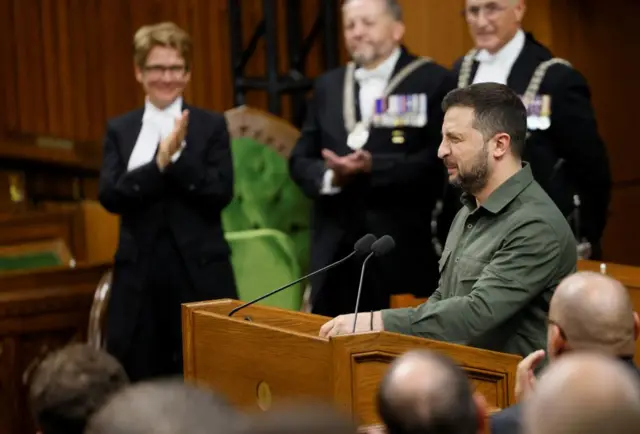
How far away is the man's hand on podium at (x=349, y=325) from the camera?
3.03 meters

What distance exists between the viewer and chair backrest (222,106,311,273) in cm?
554

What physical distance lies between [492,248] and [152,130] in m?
1.75

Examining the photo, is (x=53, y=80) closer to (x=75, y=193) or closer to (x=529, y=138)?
(x=75, y=193)

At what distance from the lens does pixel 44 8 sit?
683 cm

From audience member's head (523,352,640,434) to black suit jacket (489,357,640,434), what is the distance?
0.73m

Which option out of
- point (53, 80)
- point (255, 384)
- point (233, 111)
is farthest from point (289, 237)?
point (255, 384)

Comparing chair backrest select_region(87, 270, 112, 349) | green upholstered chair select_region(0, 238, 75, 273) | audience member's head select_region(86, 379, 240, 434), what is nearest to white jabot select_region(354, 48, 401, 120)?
chair backrest select_region(87, 270, 112, 349)

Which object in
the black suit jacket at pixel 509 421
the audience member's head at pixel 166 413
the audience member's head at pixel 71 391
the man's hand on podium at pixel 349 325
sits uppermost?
the audience member's head at pixel 166 413

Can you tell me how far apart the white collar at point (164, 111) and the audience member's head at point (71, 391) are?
248 cm

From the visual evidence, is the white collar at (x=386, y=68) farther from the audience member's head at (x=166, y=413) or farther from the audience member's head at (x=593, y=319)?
the audience member's head at (x=166, y=413)

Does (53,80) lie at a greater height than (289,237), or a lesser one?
greater

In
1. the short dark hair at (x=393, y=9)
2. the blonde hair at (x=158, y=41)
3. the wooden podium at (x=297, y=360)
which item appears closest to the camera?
the wooden podium at (x=297, y=360)

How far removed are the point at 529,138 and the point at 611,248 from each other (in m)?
1.41

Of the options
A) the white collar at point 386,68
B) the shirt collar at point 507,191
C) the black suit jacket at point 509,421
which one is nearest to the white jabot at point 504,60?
the white collar at point 386,68
